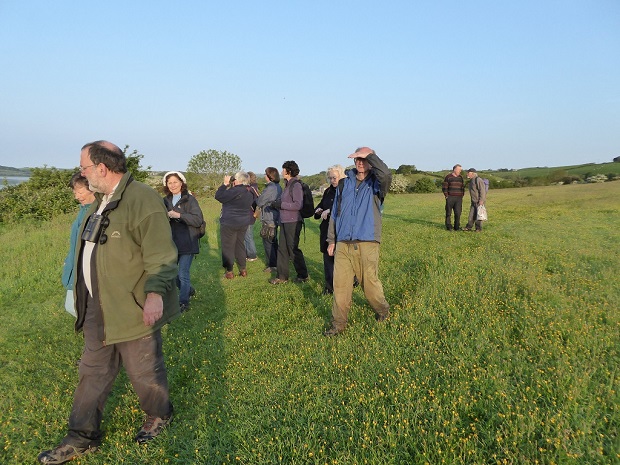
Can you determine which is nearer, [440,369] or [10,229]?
[440,369]

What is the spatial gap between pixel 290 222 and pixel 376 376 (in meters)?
4.91

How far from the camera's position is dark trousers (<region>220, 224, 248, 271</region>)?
899cm

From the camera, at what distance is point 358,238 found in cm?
497

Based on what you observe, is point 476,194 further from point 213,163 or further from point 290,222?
point 213,163

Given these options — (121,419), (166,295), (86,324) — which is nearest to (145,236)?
(166,295)

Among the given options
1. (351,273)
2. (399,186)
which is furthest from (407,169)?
(351,273)

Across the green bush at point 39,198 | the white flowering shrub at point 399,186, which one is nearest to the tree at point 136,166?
the green bush at point 39,198

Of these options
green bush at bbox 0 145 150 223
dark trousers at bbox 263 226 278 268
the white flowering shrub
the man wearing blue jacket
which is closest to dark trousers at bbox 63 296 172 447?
the man wearing blue jacket

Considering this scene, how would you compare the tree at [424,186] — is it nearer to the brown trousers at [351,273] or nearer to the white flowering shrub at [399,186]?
the white flowering shrub at [399,186]

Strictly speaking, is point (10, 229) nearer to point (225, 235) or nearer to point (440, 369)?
point (225, 235)

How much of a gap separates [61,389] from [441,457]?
4.16 metres

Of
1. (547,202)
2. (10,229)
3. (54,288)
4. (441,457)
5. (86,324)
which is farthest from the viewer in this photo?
(547,202)

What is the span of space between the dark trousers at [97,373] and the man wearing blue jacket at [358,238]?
8.22ft

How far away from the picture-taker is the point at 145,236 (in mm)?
3066
